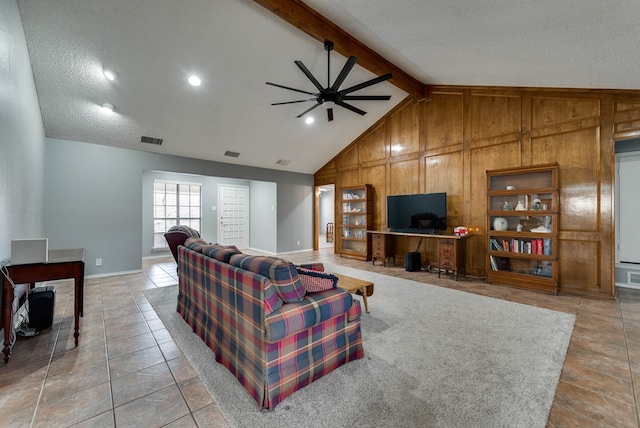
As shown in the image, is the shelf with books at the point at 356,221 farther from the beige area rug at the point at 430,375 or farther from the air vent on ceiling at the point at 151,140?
the air vent on ceiling at the point at 151,140

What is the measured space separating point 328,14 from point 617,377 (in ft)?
14.8

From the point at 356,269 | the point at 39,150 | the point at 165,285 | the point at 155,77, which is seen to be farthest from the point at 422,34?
the point at 39,150

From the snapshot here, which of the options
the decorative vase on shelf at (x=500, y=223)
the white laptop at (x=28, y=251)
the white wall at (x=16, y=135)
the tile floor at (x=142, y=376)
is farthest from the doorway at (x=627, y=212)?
the white wall at (x=16, y=135)

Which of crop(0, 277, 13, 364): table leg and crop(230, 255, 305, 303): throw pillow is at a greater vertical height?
crop(230, 255, 305, 303): throw pillow

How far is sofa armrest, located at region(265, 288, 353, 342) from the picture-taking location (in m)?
1.56

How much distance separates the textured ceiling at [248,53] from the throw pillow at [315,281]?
2.92m

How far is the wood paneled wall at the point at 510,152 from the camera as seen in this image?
12.1 ft

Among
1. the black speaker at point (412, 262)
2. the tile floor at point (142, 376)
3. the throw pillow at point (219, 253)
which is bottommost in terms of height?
the tile floor at point (142, 376)

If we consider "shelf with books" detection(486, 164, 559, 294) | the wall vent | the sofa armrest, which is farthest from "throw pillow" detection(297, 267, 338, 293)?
the wall vent

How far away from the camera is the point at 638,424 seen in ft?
4.90

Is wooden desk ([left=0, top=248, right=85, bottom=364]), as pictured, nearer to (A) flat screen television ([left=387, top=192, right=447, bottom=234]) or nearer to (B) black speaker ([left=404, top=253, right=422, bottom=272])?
(B) black speaker ([left=404, top=253, right=422, bottom=272])

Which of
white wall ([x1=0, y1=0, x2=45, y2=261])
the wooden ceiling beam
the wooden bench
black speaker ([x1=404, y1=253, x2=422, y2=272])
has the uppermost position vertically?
the wooden ceiling beam

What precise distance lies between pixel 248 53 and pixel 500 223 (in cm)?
479

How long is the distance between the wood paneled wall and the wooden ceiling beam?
127cm
